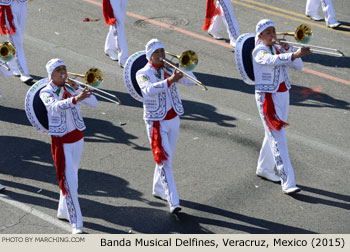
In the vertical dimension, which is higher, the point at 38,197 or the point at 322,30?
the point at 322,30

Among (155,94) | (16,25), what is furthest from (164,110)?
(16,25)

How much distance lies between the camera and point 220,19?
49.1 feet

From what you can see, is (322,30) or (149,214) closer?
(149,214)

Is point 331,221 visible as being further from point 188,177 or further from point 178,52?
point 178,52

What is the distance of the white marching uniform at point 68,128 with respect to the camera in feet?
28.9

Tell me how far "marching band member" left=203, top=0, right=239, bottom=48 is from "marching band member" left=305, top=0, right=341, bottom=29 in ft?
6.71

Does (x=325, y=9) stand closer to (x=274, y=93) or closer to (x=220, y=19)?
(x=220, y=19)

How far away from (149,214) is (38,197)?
154cm

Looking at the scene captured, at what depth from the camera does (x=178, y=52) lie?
1438cm

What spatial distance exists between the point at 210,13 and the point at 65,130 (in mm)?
6710

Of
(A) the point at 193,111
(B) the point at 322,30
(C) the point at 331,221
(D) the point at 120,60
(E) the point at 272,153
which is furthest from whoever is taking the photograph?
(B) the point at 322,30

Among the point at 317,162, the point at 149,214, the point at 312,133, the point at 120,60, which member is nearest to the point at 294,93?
the point at 312,133

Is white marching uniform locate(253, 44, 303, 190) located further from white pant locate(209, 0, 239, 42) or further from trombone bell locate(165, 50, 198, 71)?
white pant locate(209, 0, 239, 42)

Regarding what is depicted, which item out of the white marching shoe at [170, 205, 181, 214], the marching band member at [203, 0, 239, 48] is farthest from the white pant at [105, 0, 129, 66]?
the white marching shoe at [170, 205, 181, 214]
